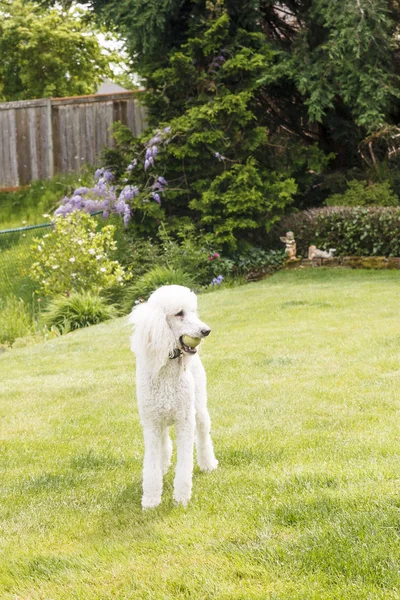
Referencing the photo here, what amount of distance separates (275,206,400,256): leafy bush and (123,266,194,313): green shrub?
109 inches

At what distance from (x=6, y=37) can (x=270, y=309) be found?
1911 centimetres

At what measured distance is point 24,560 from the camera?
142 inches

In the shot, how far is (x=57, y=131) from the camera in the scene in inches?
734

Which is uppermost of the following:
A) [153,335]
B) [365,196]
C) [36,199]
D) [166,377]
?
[153,335]

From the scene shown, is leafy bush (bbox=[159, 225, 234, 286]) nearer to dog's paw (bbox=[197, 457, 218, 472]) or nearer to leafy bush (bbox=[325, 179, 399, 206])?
leafy bush (bbox=[325, 179, 399, 206])

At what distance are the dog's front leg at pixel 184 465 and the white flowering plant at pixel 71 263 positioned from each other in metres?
8.50

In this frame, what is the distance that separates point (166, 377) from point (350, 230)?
10.5 m

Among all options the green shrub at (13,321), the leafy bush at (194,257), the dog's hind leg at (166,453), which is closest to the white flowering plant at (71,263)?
the green shrub at (13,321)

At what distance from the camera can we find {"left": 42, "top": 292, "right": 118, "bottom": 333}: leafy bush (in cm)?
1166

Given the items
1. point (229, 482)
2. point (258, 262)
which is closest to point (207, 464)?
point (229, 482)

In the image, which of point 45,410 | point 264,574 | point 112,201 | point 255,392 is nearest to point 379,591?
point 264,574

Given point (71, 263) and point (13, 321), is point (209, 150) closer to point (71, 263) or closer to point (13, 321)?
point (71, 263)

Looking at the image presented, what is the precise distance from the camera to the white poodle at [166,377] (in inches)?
157

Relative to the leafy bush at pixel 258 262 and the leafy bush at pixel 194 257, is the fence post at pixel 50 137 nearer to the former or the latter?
the leafy bush at pixel 194 257
